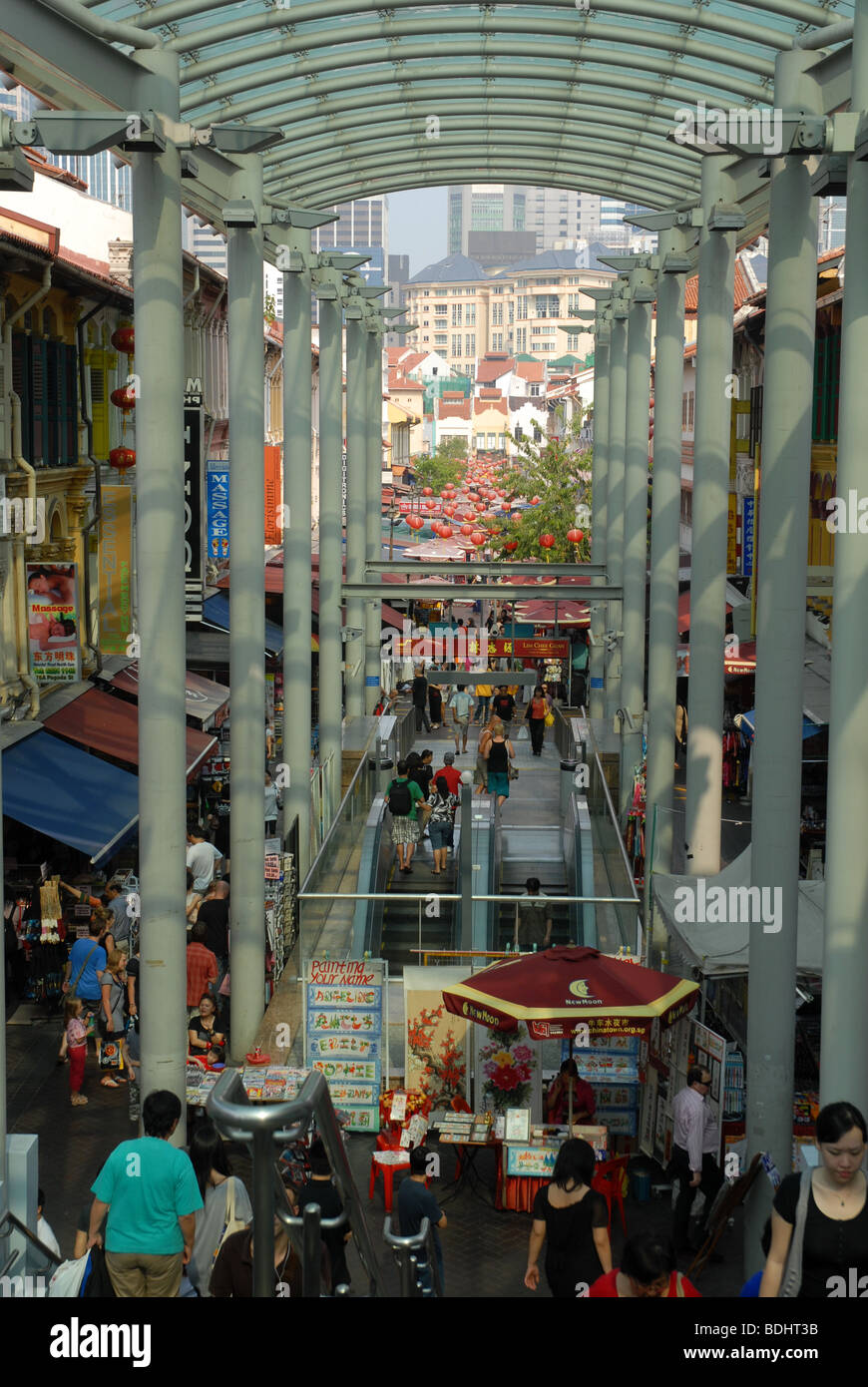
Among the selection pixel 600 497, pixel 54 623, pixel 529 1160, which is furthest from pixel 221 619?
pixel 529 1160

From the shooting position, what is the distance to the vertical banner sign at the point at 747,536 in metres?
26.1

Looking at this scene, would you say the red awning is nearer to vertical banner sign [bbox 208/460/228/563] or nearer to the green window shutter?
vertical banner sign [bbox 208/460/228/563]

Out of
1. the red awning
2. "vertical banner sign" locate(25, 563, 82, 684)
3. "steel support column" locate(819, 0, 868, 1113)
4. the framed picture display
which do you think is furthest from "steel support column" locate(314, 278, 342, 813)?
"steel support column" locate(819, 0, 868, 1113)

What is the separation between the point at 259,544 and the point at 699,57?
6103 mm

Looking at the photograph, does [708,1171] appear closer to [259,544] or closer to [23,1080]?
[23,1080]

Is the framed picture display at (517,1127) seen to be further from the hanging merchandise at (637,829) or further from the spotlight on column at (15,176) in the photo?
the hanging merchandise at (637,829)

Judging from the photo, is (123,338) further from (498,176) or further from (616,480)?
(616,480)

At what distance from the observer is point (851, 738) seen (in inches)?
364

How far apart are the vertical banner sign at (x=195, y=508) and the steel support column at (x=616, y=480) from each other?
11.9 metres

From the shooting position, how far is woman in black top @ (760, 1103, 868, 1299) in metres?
6.28

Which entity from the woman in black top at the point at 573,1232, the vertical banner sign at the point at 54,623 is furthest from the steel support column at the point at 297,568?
the woman in black top at the point at 573,1232

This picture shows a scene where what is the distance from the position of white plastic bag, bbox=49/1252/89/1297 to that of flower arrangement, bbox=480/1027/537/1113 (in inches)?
212

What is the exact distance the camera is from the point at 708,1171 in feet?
37.9

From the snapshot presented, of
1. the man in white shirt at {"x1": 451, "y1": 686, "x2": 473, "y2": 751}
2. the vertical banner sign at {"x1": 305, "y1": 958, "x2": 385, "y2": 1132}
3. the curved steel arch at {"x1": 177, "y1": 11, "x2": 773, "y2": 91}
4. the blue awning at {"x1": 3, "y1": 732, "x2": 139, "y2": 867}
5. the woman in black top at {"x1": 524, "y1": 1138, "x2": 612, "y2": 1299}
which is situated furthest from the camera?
the man in white shirt at {"x1": 451, "y1": 686, "x2": 473, "y2": 751}
